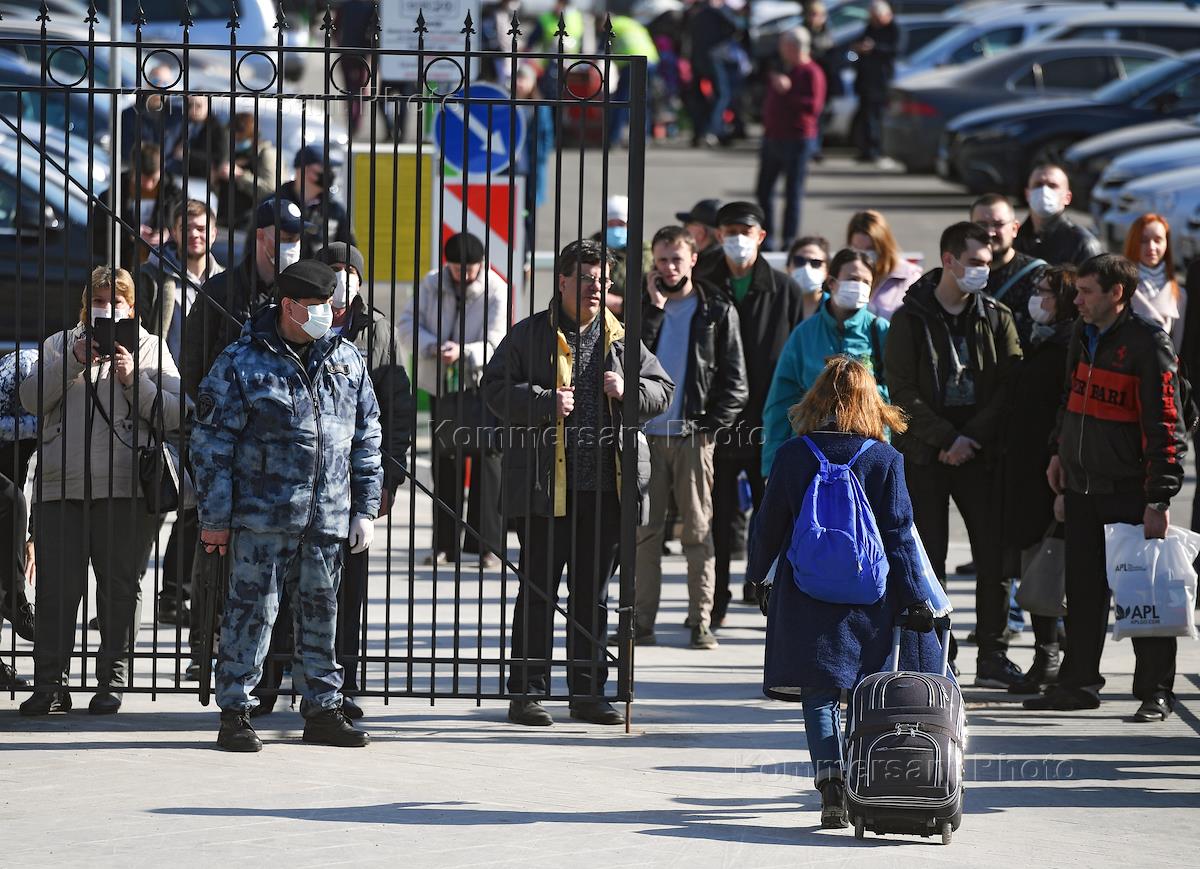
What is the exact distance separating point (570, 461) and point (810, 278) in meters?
2.90

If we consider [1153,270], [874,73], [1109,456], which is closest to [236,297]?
[1109,456]

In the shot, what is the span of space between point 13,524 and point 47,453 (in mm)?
495

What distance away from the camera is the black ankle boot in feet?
27.5

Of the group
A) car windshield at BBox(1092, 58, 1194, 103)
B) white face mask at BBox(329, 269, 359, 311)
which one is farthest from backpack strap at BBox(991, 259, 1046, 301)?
car windshield at BBox(1092, 58, 1194, 103)

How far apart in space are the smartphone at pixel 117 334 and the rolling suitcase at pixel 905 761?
10.1 feet

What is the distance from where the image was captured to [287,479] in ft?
22.8

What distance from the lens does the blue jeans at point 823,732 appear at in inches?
253

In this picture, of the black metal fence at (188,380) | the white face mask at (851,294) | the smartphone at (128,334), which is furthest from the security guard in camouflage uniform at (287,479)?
the white face mask at (851,294)

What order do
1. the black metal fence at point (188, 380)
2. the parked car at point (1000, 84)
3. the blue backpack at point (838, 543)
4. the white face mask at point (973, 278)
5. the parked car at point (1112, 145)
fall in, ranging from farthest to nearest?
the parked car at point (1000, 84)
the parked car at point (1112, 145)
the white face mask at point (973, 278)
the black metal fence at point (188, 380)
the blue backpack at point (838, 543)

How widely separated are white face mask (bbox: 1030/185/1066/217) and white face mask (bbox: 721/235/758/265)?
1.56 meters

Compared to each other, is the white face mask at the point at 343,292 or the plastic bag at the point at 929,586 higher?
the white face mask at the point at 343,292

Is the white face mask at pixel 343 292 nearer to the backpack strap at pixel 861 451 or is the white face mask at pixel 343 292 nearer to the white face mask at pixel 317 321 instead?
the white face mask at pixel 317 321

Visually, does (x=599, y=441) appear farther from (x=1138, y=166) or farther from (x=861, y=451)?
(x=1138, y=166)

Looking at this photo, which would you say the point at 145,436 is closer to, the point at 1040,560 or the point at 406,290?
the point at 1040,560
